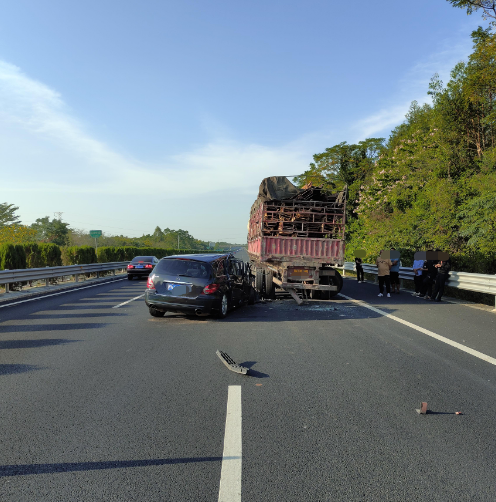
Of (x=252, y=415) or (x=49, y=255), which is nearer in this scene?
(x=252, y=415)

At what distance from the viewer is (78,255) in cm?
2991

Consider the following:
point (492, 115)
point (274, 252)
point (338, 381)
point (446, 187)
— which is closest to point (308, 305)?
point (274, 252)

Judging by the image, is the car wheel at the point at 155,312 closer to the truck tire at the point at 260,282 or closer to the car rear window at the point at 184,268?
the car rear window at the point at 184,268

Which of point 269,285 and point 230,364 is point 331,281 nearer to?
point 269,285

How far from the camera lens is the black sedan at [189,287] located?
33.8 feet

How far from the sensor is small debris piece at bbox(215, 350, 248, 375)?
5969 mm

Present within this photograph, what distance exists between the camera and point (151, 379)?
5723 millimetres

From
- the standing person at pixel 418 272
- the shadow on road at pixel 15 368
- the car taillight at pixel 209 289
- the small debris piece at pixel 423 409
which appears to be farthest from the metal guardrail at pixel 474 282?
the shadow on road at pixel 15 368

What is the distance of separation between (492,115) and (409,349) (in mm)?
19467

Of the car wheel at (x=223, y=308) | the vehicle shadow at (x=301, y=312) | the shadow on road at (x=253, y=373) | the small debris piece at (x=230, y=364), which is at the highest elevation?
the car wheel at (x=223, y=308)

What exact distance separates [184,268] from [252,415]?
654 centimetres

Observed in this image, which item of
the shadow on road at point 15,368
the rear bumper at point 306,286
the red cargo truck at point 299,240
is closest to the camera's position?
the shadow on road at point 15,368

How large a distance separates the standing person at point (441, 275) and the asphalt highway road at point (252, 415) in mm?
5887

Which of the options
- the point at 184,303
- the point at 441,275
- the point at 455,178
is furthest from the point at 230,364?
the point at 455,178
